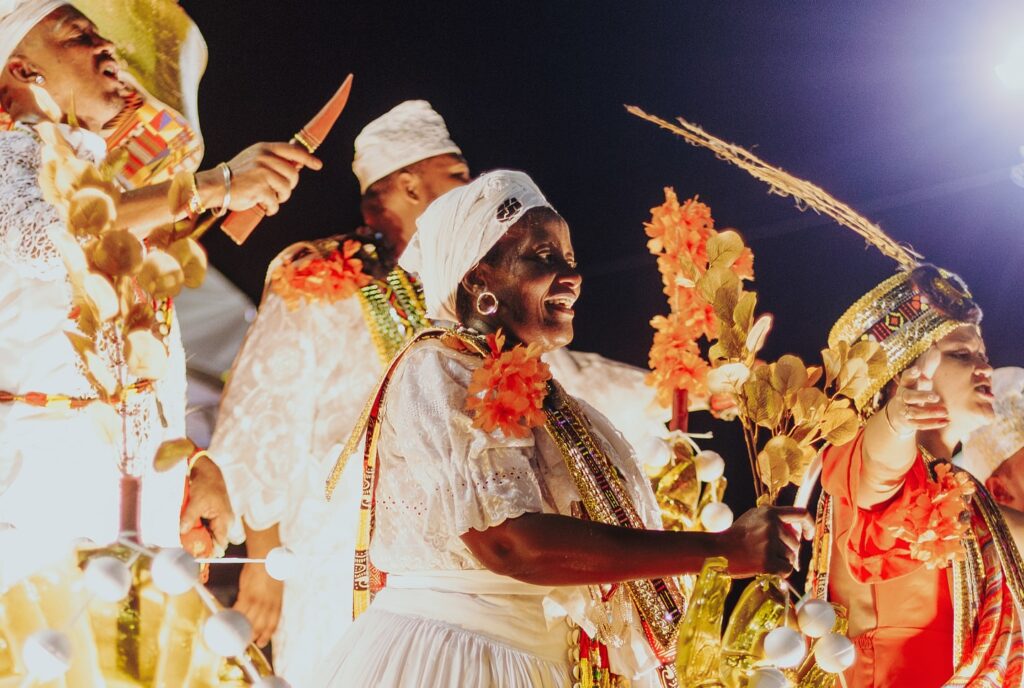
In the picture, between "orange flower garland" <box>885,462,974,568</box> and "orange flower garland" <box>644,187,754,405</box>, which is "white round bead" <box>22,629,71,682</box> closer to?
"orange flower garland" <box>644,187,754,405</box>

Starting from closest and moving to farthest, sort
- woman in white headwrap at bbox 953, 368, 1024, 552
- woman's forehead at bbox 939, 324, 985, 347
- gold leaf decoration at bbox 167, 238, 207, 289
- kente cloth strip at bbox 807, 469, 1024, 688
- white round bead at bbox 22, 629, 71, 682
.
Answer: white round bead at bbox 22, 629, 71, 682 < gold leaf decoration at bbox 167, 238, 207, 289 < kente cloth strip at bbox 807, 469, 1024, 688 < woman's forehead at bbox 939, 324, 985, 347 < woman in white headwrap at bbox 953, 368, 1024, 552

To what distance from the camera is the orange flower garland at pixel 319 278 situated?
3650 mm

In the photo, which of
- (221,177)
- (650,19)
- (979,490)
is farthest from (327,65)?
(979,490)

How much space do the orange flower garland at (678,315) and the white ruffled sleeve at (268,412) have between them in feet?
3.27

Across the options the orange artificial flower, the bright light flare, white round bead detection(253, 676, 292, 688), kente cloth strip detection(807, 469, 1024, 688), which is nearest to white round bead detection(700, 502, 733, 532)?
the orange artificial flower

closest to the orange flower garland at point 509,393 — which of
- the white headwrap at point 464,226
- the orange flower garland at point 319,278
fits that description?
the white headwrap at point 464,226

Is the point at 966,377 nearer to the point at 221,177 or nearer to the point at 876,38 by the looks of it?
the point at 876,38

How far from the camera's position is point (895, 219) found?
16.0 feet

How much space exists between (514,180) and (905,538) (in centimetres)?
178

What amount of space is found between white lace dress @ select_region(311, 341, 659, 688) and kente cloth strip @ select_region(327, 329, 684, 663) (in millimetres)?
28

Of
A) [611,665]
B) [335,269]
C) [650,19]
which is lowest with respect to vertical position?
[611,665]

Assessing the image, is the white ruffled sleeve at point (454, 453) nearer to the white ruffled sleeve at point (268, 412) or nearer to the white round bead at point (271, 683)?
the white round bead at point (271, 683)

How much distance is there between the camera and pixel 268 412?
359 centimetres

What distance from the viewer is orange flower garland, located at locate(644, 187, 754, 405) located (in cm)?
329
